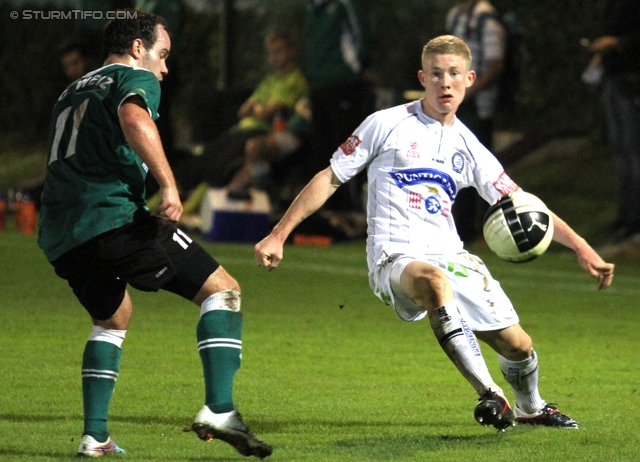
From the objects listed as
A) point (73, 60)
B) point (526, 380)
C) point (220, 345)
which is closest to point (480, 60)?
point (73, 60)

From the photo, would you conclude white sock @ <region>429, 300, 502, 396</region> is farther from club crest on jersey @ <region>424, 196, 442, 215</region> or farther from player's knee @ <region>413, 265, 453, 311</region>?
club crest on jersey @ <region>424, 196, 442, 215</region>

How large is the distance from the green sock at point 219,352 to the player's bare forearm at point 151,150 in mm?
451

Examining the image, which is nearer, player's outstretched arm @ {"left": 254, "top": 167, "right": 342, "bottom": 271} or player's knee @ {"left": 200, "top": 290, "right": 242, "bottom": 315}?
player's knee @ {"left": 200, "top": 290, "right": 242, "bottom": 315}

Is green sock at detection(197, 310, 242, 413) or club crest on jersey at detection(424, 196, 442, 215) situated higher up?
club crest on jersey at detection(424, 196, 442, 215)

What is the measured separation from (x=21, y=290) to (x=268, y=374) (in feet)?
13.3

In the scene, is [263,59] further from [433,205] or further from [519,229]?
[519,229]

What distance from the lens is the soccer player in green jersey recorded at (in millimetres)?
5270

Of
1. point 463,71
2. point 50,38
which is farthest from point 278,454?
point 50,38

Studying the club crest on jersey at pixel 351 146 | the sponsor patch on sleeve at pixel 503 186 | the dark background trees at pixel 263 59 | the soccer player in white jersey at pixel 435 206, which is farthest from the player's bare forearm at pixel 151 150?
the dark background trees at pixel 263 59

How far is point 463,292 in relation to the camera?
5930mm

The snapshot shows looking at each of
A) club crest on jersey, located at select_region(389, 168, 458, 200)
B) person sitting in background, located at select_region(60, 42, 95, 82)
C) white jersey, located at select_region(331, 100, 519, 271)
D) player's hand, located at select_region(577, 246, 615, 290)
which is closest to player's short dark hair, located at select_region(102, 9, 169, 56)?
white jersey, located at select_region(331, 100, 519, 271)

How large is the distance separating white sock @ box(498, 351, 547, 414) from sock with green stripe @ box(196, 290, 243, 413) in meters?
1.46

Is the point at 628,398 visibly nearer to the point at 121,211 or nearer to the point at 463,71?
the point at 463,71

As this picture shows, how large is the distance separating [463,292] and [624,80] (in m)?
7.73
